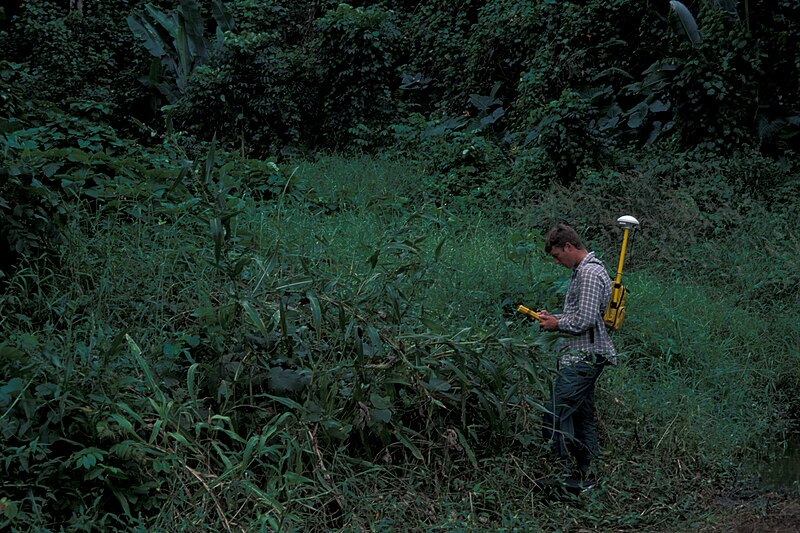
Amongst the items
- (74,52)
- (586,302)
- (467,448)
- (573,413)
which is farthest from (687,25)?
(74,52)

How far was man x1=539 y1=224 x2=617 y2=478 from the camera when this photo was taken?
17.2 ft

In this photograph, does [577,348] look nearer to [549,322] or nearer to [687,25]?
[549,322]

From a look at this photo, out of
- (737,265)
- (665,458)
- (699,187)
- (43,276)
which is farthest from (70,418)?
(699,187)

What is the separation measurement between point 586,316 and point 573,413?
622 millimetres

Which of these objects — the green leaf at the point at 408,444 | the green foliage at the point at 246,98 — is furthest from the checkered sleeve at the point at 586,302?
the green foliage at the point at 246,98

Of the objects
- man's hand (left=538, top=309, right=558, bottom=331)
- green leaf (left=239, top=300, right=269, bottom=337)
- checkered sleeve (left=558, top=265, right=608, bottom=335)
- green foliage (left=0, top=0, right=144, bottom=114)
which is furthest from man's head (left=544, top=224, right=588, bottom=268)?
green foliage (left=0, top=0, right=144, bottom=114)

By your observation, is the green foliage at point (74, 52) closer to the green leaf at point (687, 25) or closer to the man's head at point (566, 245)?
the green leaf at point (687, 25)

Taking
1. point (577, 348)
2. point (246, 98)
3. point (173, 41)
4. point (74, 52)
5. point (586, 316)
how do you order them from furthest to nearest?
point (74, 52)
point (173, 41)
point (246, 98)
point (577, 348)
point (586, 316)

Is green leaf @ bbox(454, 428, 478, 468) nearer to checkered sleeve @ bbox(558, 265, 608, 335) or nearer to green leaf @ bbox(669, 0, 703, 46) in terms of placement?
checkered sleeve @ bbox(558, 265, 608, 335)


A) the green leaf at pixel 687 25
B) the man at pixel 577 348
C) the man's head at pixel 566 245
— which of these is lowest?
the man at pixel 577 348

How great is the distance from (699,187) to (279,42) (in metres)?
8.92

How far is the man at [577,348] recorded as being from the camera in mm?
5234

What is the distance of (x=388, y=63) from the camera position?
1539 centimetres

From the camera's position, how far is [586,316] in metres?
5.21
